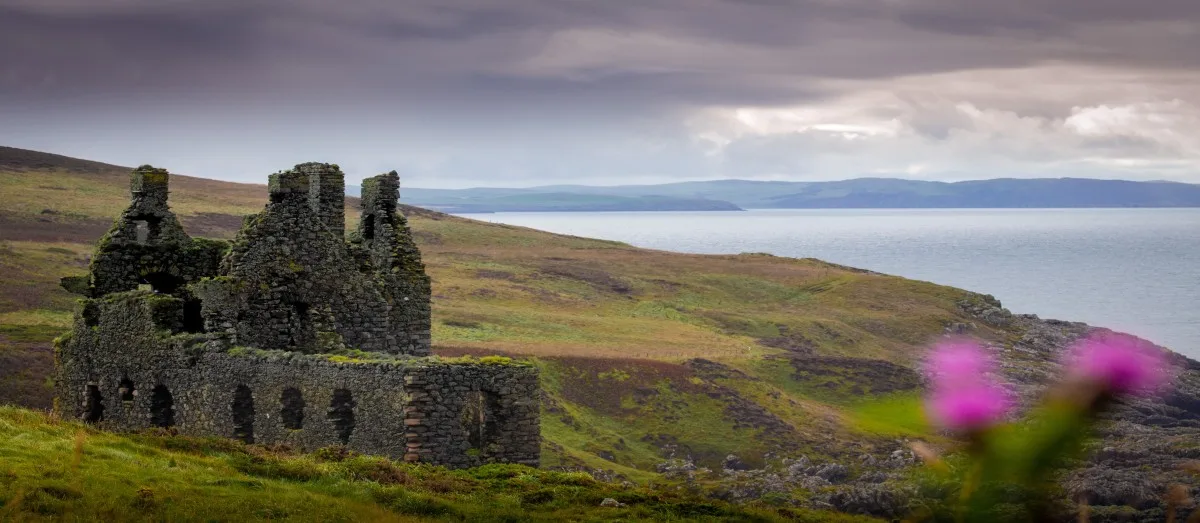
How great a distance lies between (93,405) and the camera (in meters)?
30.6

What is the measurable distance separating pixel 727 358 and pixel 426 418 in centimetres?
5879

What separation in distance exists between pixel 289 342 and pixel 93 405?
5536mm

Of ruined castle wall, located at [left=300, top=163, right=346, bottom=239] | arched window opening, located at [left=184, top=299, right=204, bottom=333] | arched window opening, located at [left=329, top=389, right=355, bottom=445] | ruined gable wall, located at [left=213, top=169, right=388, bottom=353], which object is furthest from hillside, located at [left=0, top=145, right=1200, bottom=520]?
ruined castle wall, located at [left=300, top=163, right=346, bottom=239]

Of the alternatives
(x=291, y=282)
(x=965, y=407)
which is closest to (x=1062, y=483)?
(x=291, y=282)

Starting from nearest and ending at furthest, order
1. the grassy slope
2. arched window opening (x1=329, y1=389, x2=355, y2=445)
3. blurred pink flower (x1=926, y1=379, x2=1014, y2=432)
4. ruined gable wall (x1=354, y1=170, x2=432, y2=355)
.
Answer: blurred pink flower (x1=926, y1=379, x2=1014, y2=432), arched window opening (x1=329, y1=389, x2=355, y2=445), ruined gable wall (x1=354, y1=170, x2=432, y2=355), the grassy slope

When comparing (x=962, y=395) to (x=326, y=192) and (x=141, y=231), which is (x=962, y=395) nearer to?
(x=326, y=192)

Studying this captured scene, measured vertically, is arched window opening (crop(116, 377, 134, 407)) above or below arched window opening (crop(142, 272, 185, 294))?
below

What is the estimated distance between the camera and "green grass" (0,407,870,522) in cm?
1745

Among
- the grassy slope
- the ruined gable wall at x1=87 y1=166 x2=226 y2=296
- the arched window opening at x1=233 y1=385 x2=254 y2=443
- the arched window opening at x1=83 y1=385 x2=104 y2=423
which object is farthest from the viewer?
the grassy slope

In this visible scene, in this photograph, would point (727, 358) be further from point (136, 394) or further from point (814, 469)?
point (136, 394)

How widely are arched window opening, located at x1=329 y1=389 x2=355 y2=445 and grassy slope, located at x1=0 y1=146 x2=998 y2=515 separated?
24651mm

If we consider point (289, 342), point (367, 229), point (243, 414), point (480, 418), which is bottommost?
point (243, 414)

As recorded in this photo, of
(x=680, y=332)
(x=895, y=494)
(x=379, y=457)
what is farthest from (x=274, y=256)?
→ (x=680, y=332)

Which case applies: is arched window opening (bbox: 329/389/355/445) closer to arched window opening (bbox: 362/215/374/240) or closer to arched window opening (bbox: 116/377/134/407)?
arched window opening (bbox: 116/377/134/407)
